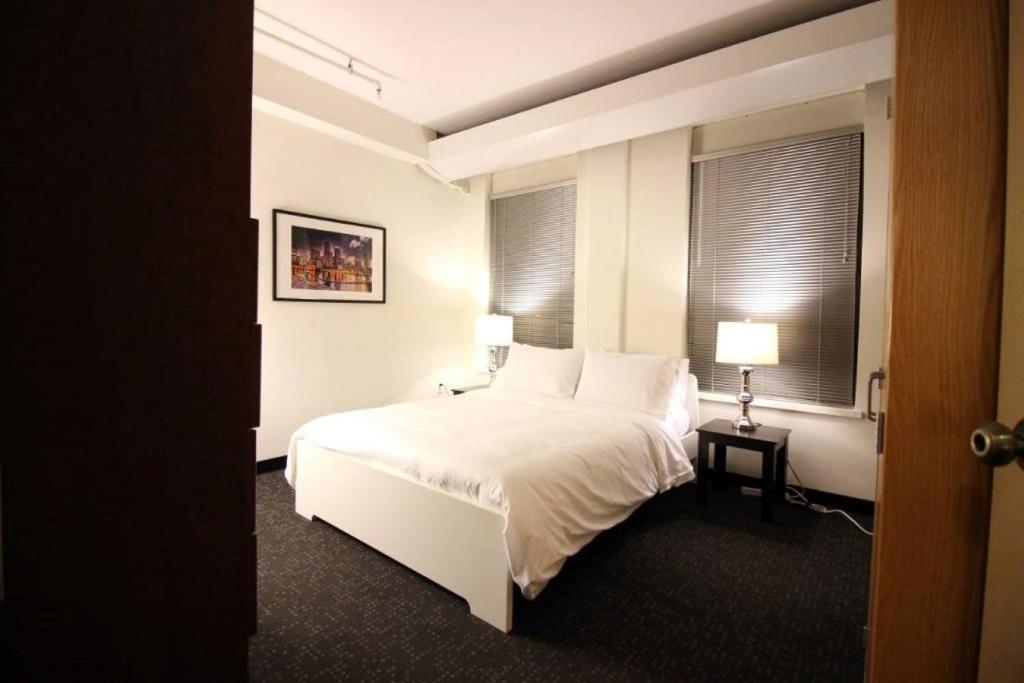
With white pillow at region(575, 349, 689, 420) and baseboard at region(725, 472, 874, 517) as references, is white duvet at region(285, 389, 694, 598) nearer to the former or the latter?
white pillow at region(575, 349, 689, 420)

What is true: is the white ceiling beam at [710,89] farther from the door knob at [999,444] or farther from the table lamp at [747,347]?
the door knob at [999,444]

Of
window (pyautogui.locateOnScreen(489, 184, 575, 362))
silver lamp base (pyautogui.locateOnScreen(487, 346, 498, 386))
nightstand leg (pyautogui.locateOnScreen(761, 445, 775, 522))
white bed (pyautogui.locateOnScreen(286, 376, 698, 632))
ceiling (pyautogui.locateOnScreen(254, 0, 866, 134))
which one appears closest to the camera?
white bed (pyautogui.locateOnScreen(286, 376, 698, 632))

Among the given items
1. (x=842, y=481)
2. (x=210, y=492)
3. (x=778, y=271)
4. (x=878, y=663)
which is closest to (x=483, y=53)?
(x=778, y=271)

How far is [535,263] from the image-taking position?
435 centimetres

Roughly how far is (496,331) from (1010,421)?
3.67 m

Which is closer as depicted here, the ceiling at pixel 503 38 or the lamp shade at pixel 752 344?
the ceiling at pixel 503 38

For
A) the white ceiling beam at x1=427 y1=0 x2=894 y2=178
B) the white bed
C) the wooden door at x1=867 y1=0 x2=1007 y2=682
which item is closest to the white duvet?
the white bed

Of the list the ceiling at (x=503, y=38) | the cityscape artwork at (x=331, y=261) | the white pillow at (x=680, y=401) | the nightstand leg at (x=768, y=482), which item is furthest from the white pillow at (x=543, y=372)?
the ceiling at (x=503, y=38)

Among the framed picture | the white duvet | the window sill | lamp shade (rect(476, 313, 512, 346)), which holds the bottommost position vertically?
the white duvet

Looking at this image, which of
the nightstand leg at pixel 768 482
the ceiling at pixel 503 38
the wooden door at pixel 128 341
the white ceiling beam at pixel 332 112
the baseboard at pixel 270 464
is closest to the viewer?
the wooden door at pixel 128 341

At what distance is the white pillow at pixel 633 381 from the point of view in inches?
118

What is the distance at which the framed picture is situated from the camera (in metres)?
3.43

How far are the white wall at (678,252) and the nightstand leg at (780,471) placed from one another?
193 millimetres

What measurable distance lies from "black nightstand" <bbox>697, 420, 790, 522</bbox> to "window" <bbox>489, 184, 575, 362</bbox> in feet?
4.99
